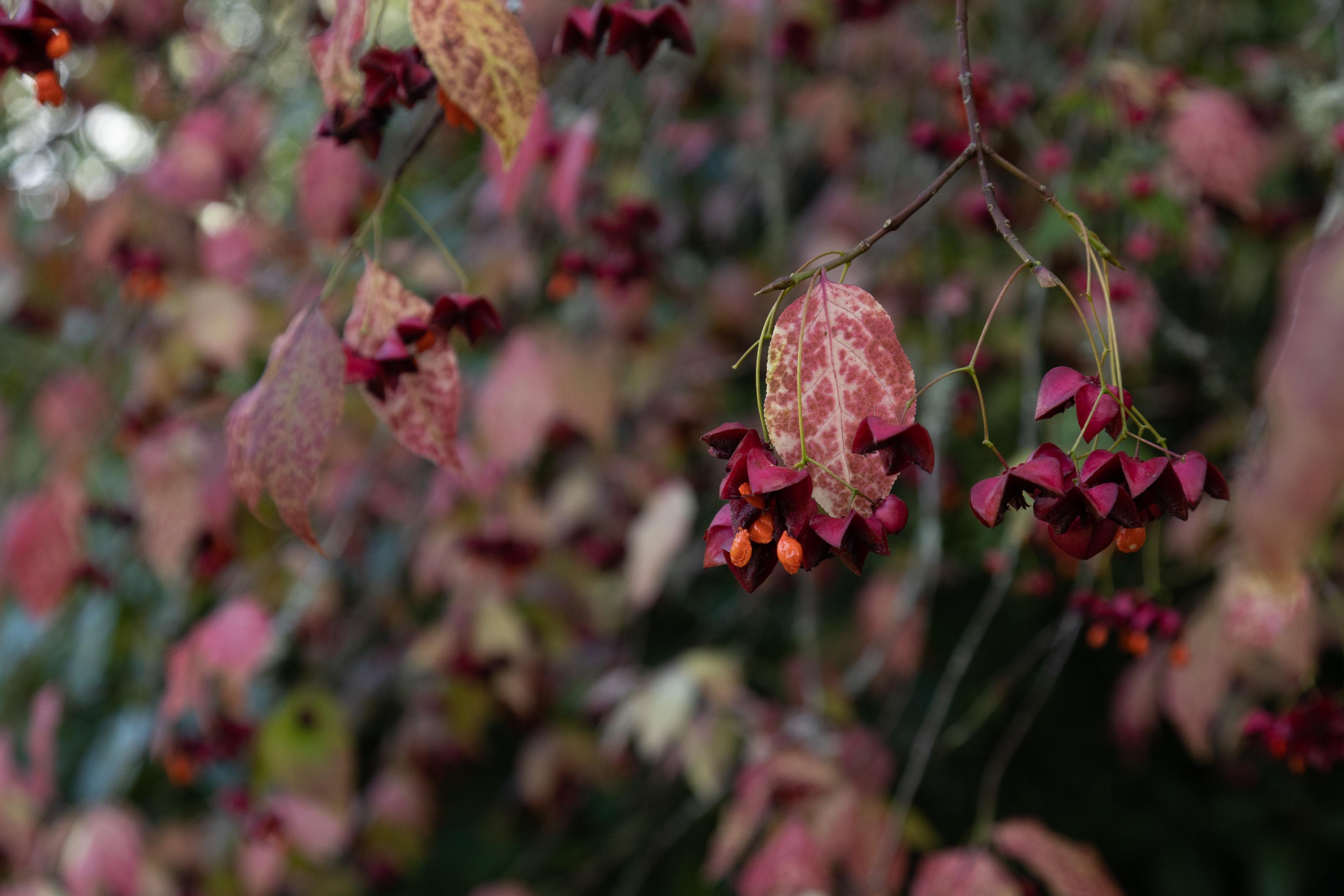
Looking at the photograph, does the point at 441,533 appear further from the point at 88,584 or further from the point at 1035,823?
the point at 1035,823

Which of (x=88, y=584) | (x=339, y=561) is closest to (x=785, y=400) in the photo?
(x=88, y=584)

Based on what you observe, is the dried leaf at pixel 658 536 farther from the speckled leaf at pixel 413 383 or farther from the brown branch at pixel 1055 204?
the brown branch at pixel 1055 204

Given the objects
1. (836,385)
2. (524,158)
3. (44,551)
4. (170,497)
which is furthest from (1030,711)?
(44,551)

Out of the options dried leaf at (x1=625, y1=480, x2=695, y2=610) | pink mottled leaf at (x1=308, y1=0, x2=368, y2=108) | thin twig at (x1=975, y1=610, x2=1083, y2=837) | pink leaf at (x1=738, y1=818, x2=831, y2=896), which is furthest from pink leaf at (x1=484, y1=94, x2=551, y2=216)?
pink leaf at (x1=738, y1=818, x2=831, y2=896)

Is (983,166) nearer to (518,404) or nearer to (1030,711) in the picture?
(1030,711)

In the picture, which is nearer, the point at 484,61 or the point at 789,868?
the point at 484,61

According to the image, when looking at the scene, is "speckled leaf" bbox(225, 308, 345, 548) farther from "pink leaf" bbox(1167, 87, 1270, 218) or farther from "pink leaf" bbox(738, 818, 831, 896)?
"pink leaf" bbox(1167, 87, 1270, 218)
